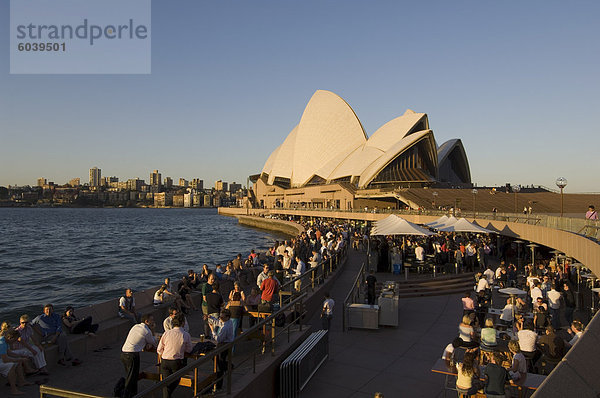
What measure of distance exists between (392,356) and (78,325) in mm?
5582

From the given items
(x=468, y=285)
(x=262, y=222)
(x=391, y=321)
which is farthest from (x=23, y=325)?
(x=262, y=222)

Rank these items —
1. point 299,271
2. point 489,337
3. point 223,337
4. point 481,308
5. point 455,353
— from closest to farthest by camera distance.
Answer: point 223,337 < point 455,353 < point 489,337 < point 481,308 < point 299,271

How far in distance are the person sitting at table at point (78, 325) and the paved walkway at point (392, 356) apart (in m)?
3.91

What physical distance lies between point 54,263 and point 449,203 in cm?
3820

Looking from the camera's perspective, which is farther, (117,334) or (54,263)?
(54,263)

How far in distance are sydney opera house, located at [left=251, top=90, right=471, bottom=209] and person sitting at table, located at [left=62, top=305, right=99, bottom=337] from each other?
44175mm

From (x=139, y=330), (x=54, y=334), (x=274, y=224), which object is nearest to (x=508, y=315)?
(x=139, y=330)

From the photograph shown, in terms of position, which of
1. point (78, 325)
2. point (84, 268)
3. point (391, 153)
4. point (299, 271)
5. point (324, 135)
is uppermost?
point (324, 135)

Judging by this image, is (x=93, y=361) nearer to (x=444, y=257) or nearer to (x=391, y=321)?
(x=391, y=321)

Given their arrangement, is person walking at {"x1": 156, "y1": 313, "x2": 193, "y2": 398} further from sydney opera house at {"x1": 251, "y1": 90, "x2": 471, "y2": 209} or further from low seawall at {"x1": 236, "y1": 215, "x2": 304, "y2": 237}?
sydney opera house at {"x1": 251, "y1": 90, "x2": 471, "y2": 209}

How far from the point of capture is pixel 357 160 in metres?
63.5

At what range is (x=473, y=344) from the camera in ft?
20.8

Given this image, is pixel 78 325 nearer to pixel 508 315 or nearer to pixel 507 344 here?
pixel 507 344

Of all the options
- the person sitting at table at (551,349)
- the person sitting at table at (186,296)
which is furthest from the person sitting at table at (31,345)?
the person sitting at table at (551,349)
